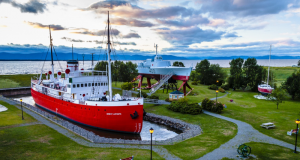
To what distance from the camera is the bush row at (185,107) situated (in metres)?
30.8

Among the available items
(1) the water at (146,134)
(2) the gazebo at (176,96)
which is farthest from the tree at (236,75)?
(1) the water at (146,134)

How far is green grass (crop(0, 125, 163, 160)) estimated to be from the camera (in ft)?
51.3

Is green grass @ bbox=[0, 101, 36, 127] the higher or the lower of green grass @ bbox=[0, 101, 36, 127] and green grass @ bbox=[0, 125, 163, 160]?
the higher

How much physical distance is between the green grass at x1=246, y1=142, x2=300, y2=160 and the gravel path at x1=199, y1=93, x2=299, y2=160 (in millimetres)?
1175

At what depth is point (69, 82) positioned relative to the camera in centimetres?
2839

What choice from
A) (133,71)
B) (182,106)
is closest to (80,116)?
(182,106)

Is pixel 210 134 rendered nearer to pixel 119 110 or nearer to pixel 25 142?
pixel 119 110

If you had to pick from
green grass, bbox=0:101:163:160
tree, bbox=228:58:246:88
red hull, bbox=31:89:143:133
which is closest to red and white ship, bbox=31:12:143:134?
red hull, bbox=31:89:143:133

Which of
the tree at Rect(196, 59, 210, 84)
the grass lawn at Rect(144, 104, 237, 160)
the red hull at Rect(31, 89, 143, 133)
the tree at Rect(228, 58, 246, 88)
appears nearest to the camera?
the grass lawn at Rect(144, 104, 237, 160)

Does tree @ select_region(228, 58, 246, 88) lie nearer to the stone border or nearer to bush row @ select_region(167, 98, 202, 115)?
bush row @ select_region(167, 98, 202, 115)

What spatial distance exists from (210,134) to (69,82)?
2234 cm

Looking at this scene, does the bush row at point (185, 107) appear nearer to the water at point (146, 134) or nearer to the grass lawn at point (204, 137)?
the grass lawn at point (204, 137)

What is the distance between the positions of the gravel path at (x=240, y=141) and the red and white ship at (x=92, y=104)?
32.7ft

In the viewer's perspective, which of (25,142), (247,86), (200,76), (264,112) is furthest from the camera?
(200,76)
